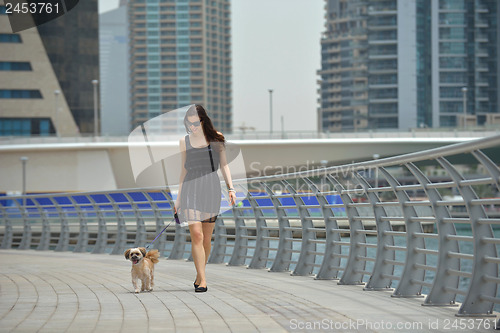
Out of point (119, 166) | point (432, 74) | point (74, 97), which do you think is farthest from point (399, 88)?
point (119, 166)

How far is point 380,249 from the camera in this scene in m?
8.79

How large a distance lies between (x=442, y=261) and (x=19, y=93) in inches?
3409

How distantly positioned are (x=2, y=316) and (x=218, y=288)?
2804 mm

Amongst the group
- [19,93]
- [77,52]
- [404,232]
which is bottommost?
[404,232]

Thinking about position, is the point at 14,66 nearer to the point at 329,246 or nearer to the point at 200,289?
the point at 329,246

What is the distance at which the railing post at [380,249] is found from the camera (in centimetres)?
878

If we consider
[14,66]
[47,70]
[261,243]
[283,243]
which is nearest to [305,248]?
[283,243]

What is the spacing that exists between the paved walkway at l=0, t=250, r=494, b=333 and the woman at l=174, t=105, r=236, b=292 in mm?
672

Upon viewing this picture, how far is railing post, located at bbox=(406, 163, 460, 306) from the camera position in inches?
287

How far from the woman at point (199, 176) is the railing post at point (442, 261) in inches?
86.7

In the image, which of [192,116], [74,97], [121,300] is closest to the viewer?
[121,300]

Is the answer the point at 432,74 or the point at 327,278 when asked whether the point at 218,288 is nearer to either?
the point at 327,278

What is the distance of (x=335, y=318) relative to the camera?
6.54 metres

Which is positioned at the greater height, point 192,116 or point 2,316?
point 192,116
